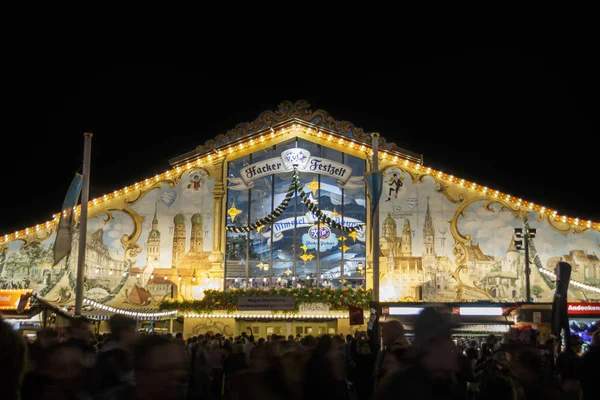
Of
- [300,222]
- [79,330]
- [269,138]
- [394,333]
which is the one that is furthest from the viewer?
[269,138]

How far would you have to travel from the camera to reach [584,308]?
2588cm

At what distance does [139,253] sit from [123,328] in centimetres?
2331

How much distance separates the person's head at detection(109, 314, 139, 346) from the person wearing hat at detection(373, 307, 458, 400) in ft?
14.0

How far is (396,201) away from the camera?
3098 centimetres

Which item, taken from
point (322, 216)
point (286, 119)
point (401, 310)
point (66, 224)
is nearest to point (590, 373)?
point (401, 310)

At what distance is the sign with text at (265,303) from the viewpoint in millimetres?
28359

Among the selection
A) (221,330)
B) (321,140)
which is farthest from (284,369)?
(321,140)

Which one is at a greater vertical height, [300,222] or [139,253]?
[300,222]

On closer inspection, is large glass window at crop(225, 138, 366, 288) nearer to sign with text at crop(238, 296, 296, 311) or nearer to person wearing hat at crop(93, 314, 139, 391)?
sign with text at crop(238, 296, 296, 311)

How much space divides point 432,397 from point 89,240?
29034 mm

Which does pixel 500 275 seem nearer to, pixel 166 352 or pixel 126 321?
pixel 126 321

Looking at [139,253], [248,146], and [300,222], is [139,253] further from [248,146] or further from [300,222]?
[300,222]

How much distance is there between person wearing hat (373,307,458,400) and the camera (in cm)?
443

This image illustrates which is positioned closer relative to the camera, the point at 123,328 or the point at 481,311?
the point at 123,328
